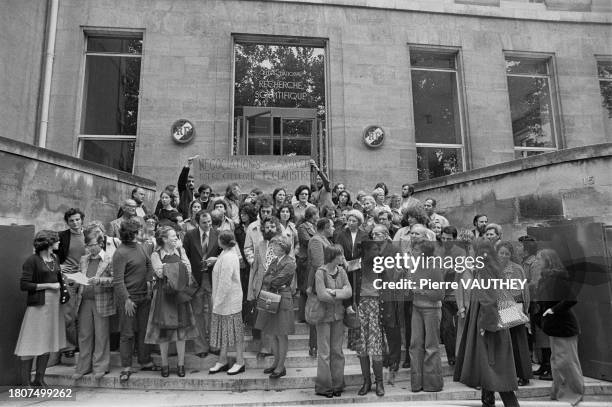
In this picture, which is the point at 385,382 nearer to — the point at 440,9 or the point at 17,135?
the point at 17,135

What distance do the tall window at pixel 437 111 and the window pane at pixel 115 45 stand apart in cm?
901

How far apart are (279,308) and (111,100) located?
1027cm

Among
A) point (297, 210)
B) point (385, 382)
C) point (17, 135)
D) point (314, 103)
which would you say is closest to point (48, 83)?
point (17, 135)

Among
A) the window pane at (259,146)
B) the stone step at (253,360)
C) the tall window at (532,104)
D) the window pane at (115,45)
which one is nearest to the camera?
the stone step at (253,360)

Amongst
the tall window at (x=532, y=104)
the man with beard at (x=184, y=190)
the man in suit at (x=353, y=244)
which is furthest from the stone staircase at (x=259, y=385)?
the tall window at (x=532, y=104)

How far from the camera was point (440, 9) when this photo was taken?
13266 mm

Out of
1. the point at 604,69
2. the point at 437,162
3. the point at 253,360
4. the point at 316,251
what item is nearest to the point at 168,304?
the point at 253,360

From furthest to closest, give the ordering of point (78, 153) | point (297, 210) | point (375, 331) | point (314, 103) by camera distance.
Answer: point (314, 103)
point (78, 153)
point (297, 210)
point (375, 331)

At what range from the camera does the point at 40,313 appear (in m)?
5.08

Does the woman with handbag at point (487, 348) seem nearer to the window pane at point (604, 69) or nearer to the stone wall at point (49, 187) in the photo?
the stone wall at point (49, 187)

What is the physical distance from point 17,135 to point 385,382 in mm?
11547

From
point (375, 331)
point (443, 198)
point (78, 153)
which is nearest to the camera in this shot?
point (375, 331)

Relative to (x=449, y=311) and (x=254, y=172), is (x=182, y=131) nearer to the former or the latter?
(x=254, y=172)

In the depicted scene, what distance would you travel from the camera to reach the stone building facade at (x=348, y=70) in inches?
459
